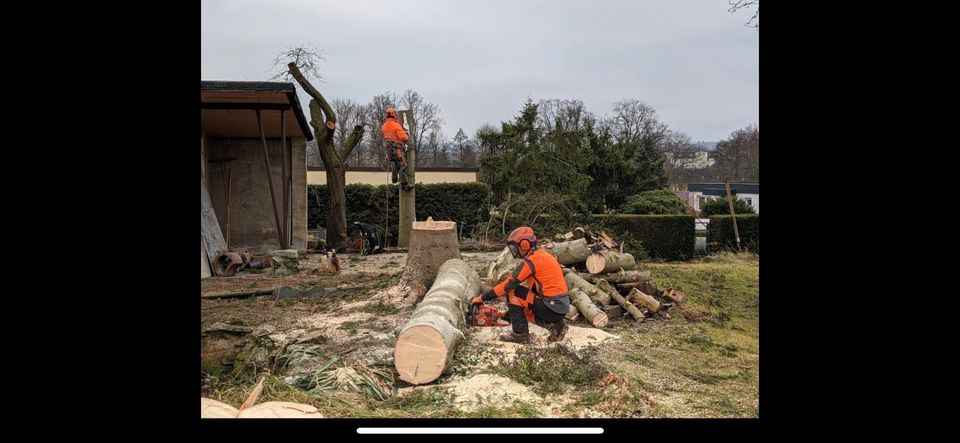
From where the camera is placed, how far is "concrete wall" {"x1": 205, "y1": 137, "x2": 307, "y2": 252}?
548 inches

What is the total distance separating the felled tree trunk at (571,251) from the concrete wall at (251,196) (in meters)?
7.64

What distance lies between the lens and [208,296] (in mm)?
7891

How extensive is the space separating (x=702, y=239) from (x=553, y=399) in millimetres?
13793

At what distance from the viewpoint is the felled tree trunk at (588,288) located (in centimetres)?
753

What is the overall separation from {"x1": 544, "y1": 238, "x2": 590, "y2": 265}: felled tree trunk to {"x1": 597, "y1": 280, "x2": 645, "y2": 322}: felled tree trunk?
0.59 meters

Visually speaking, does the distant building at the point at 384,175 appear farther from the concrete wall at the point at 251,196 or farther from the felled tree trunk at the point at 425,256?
the felled tree trunk at the point at 425,256

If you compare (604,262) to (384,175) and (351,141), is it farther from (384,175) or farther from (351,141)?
(384,175)

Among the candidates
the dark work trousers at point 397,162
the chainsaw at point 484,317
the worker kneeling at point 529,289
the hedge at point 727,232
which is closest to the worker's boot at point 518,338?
the worker kneeling at point 529,289

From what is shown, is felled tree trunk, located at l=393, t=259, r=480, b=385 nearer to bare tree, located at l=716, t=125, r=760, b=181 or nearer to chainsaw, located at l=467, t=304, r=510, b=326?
chainsaw, located at l=467, t=304, r=510, b=326

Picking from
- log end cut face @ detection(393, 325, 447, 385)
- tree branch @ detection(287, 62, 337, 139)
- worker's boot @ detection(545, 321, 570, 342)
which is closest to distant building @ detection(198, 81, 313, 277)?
tree branch @ detection(287, 62, 337, 139)
